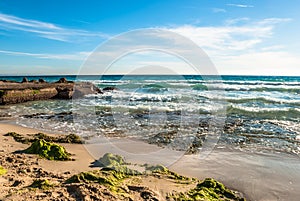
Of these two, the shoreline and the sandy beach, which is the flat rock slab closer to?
the shoreline

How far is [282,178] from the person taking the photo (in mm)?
5121

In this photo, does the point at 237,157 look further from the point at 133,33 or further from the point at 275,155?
the point at 133,33

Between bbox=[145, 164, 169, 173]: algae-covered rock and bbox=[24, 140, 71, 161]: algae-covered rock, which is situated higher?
bbox=[24, 140, 71, 161]: algae-covered rock

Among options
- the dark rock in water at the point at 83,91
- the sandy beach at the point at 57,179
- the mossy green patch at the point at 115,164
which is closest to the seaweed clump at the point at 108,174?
the mossy green patch at the point at 115,164

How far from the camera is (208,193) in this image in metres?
4.19

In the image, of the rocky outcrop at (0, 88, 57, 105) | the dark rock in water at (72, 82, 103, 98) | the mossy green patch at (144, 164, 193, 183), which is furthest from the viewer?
the dark rock in water at (72, 82, 103, 98)

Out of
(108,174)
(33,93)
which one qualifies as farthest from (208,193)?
(33,93)

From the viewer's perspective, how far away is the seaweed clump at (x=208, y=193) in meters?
3.96

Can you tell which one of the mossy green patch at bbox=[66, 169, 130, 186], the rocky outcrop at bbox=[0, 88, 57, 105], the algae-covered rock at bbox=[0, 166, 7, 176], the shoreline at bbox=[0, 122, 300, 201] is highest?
the rocky outcrop at bbox=[0, 88, 57, 105]

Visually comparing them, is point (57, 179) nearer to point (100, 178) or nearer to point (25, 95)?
point (100, 178)

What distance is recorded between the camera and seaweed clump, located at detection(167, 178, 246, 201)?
13.0ft

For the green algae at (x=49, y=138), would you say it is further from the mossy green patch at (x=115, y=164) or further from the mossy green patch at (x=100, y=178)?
the mossy green patch at (x=100, y=178)

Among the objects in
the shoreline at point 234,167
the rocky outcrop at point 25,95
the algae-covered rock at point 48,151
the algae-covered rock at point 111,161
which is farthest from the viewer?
the rocky outcrop at point 25,95

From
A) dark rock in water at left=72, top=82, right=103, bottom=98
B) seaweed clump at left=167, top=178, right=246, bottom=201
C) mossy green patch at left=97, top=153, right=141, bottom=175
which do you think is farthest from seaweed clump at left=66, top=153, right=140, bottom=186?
dark rock in water at left=72, top=82, right=103, bottom=98
